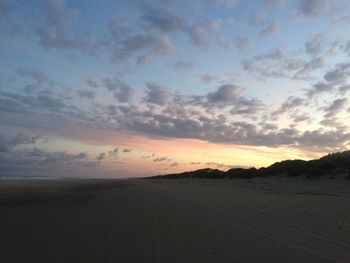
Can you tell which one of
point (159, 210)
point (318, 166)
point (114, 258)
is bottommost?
point (114, 258)

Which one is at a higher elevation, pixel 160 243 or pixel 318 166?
pixel 318 166

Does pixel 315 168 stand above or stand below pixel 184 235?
above

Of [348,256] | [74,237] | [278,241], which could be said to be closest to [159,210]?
[74,237]

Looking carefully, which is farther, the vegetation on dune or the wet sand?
the vegetation on dune

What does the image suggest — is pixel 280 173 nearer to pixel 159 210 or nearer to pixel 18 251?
pixel 159 210

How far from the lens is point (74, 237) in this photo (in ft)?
31.0

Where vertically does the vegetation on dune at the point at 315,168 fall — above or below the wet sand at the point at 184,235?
above

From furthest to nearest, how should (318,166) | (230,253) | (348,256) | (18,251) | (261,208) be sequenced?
(318,166), (261,208), (18,251), (230,253), (348,256)

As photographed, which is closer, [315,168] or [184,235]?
[184,235]

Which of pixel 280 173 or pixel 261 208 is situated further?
pixel 280 173

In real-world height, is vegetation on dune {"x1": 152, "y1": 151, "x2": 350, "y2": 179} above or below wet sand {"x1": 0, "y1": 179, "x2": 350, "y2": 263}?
above

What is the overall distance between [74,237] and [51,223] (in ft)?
8.93

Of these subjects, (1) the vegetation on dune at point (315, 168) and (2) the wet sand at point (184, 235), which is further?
(1) the vegetation on dune at point (315, 168)

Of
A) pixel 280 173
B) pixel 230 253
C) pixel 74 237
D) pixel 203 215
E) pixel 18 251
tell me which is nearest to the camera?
pixel 230 253
